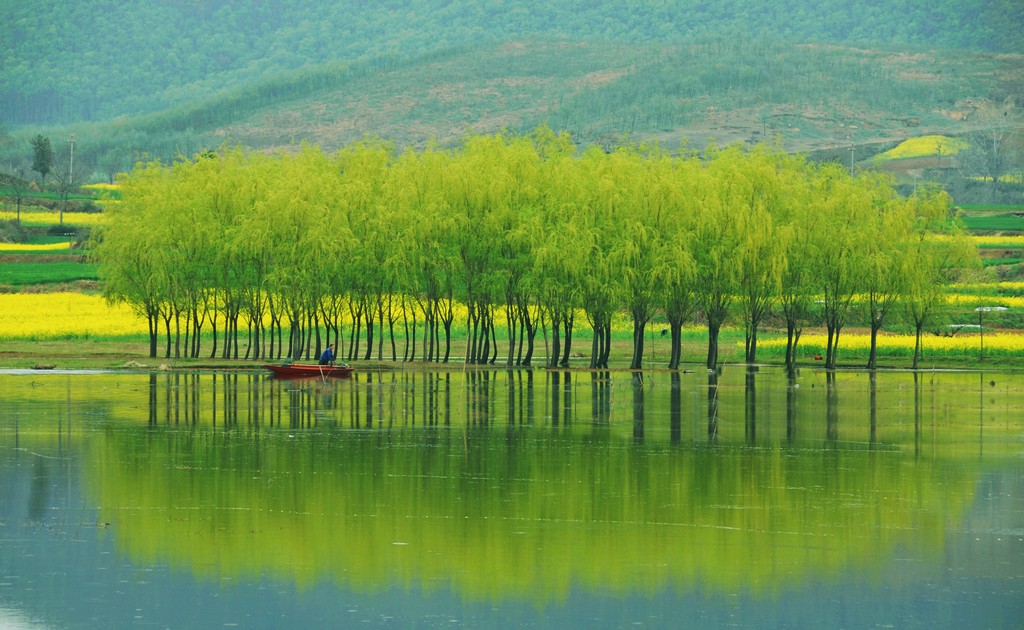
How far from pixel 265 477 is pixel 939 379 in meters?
43.4

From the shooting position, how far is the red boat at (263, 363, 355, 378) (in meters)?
57.7

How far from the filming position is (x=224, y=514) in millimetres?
25062

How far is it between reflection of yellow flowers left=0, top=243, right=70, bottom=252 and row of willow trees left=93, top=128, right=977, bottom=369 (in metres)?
44.9

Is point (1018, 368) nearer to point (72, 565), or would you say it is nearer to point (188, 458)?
point (188, 458)

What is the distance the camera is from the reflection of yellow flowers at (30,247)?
12126cm

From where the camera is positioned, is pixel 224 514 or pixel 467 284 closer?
pixel 224 514

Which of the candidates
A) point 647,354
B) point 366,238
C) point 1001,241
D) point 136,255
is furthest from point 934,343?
point 136,255

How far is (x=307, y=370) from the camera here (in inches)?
2296

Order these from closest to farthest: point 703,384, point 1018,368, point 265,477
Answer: point 265,477 → point 703,384 → point 1018,368

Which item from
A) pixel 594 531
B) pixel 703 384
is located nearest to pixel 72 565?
pixel 594 531

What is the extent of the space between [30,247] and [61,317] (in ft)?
122

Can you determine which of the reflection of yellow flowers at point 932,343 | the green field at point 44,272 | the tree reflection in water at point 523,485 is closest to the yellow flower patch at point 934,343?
the reflection of yellow flowers at point 932,343

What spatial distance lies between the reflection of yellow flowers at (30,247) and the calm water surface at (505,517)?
79.7 metres

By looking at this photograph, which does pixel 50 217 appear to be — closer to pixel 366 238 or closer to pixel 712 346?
pixel 366 238
